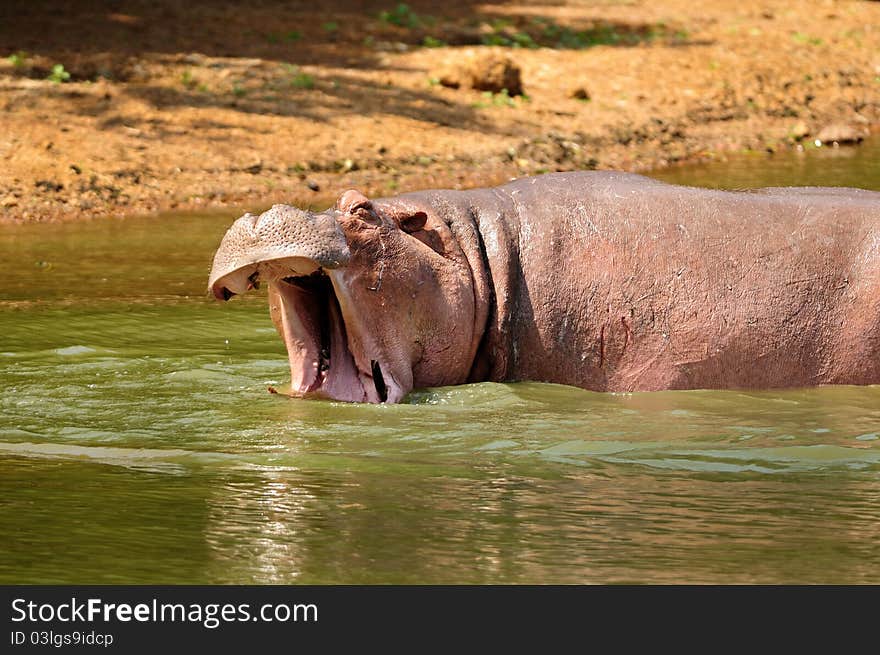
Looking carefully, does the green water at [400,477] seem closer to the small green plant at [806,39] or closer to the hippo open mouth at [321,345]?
the hippo open mouth at [321,345]

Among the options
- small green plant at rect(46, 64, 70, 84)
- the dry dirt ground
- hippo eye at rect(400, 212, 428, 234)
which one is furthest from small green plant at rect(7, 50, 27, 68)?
hippo eye at rect(400, 212, 428, 234)

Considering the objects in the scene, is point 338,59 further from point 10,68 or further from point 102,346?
point 102,346

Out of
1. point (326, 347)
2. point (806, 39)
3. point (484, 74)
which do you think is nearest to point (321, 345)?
point (326, 347)

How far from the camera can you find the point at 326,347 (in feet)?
20.7

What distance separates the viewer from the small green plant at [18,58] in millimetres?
14312

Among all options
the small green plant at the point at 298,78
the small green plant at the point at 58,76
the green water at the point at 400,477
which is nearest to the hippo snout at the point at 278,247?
the green water at the point at 400,477

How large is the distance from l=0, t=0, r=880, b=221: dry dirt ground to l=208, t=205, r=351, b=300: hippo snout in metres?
5.77

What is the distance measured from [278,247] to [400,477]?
0.96m

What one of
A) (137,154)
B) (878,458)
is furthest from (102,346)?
(137,154)

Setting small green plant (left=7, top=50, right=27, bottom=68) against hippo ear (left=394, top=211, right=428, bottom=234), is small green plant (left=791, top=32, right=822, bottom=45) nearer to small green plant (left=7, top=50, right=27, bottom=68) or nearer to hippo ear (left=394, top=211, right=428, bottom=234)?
small green plant (left=7, top=50, right=27, bottom=68)

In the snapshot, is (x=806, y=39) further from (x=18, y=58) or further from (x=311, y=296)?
(x=311, y=296)

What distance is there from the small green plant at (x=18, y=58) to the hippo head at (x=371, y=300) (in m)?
8.77

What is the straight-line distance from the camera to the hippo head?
5.93 meters

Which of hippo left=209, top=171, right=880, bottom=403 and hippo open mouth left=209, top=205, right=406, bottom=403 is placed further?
hippo left=209, top=171, right=880, bottom=403
